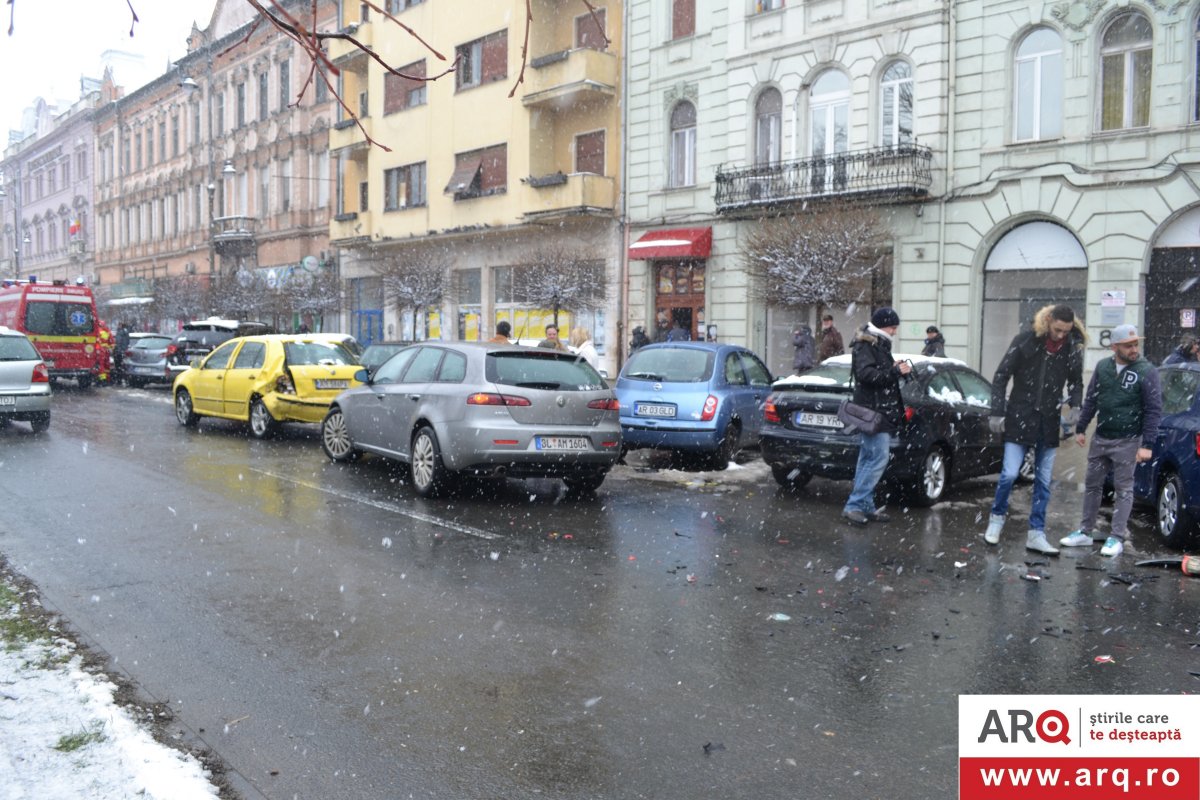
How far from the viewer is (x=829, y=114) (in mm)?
23578

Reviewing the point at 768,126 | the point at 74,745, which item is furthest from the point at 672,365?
the point at 768,126

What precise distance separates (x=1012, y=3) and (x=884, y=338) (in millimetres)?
14507

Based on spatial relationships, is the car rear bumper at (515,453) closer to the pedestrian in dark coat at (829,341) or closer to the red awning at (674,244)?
Answer: the pedestrian in dark coat at (829,341)

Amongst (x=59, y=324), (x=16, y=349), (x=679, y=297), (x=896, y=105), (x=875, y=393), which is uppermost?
(x=896, y=105)

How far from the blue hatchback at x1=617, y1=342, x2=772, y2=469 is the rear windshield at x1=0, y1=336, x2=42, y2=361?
9456mm

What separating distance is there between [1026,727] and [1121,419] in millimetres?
5337

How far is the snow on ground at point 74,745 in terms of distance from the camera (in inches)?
144

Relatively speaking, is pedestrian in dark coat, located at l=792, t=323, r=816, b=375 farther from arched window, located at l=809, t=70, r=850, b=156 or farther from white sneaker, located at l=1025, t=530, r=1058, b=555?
white sneaker, located at l=1025, t=530, r=1058, b=555

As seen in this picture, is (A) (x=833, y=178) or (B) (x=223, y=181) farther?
(B) (x=223, y=181)

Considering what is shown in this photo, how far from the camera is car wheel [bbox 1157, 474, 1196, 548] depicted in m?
8.10

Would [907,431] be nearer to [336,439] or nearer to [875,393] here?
[875,393]

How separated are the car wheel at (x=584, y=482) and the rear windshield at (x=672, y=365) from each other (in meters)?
2.42

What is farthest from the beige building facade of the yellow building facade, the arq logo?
the arq logo

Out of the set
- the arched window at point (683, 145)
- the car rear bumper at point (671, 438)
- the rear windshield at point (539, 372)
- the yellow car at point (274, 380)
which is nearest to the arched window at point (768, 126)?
the arched window at point (683, 145)
